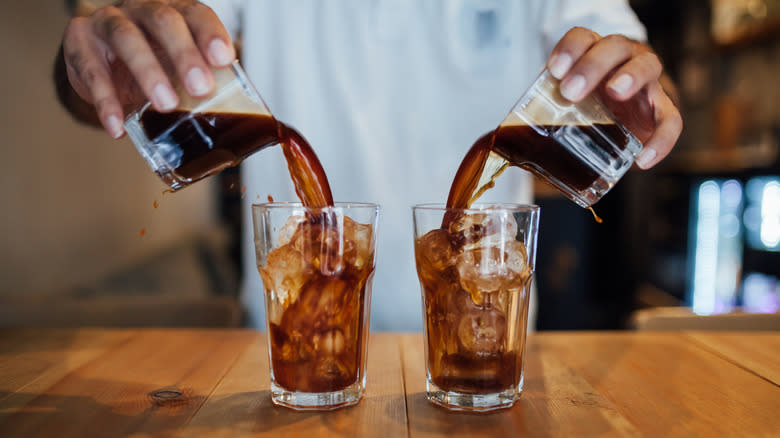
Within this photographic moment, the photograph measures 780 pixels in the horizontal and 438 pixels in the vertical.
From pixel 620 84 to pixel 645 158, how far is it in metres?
0.19

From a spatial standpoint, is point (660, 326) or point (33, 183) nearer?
point (660, 326)

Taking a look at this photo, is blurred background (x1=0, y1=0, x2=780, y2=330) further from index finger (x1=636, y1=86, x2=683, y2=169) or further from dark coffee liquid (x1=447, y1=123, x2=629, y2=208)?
index finger (x1=636, y1=86, x2=683, y2=169)

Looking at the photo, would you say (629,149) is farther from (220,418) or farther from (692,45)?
(692,45)

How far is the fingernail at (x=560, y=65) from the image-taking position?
821 mm

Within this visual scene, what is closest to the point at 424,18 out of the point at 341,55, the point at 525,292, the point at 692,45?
the point at 341,55

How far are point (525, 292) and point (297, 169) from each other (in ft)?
1.23

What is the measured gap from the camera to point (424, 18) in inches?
66.7

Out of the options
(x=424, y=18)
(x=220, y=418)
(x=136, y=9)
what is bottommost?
(x=220, y=418)

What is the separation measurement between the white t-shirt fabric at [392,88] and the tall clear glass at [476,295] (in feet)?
2.70

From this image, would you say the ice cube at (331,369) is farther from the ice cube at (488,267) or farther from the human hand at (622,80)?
the human hand at (622,80)

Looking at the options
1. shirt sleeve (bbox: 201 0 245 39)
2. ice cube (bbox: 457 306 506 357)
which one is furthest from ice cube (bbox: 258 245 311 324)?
shirt sleeve (bbox: 201 0 245 39)

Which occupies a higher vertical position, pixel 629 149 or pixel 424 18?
pixel 424 18

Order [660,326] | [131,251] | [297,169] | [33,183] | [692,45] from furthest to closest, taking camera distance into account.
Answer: [692,45], [131,251], [33,183], [660,326], [297,169]

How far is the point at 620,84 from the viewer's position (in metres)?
0.84
